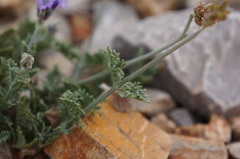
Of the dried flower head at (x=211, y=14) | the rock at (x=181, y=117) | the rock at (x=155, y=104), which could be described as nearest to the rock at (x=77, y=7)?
the rock at (x=155, y=104)

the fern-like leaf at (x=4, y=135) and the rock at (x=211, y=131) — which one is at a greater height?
the rock at (x=211, y=131)

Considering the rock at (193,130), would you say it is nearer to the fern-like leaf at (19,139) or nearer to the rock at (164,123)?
the rock at (164,123)

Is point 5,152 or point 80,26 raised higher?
point 80,26

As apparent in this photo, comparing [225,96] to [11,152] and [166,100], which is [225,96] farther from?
[11,152]

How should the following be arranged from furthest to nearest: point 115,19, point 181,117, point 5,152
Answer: point 115,19, point 181,117, point 5,152

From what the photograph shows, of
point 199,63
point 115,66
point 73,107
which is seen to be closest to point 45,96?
point 73,107

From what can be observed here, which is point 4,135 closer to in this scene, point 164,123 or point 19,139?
point 19,139

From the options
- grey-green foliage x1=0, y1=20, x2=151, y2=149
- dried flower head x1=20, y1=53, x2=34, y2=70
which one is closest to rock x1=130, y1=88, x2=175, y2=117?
grey-green foliage x1=0, y1=20, x2=151, y2=149
